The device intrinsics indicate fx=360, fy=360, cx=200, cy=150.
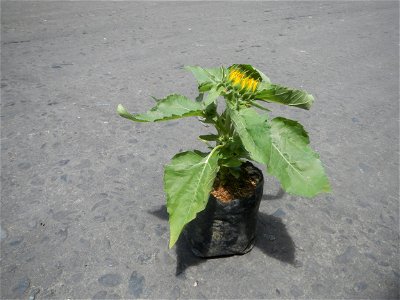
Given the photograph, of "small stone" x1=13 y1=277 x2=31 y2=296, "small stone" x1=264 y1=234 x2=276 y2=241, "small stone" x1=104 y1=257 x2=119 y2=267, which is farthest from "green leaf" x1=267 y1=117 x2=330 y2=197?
"small stone" x1=13 y1=277 x2=31 y2=296

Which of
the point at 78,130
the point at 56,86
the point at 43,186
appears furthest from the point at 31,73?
the point at 43,186

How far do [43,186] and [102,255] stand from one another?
807mm

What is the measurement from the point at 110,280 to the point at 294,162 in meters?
1.16

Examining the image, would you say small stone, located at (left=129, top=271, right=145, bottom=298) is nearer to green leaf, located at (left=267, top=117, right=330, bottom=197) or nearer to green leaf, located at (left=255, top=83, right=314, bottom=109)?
green leaf, located at (left=267, top=117, right=330, bottom=197)

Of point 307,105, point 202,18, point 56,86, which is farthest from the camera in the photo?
point 202,18

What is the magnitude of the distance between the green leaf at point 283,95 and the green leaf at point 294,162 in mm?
102

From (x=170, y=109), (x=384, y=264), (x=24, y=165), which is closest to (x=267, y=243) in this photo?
(x=384, y=264)

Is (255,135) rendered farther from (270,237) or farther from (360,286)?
(360,286)

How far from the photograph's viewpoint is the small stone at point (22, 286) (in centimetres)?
185

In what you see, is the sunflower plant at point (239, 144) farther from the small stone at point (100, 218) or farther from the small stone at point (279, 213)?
the small stone at point (100, 218)

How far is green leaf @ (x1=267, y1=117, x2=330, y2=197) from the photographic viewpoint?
1.45 m

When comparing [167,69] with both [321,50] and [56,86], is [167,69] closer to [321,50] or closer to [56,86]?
[56,86]

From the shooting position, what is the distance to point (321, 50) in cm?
550

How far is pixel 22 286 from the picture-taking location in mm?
1871
